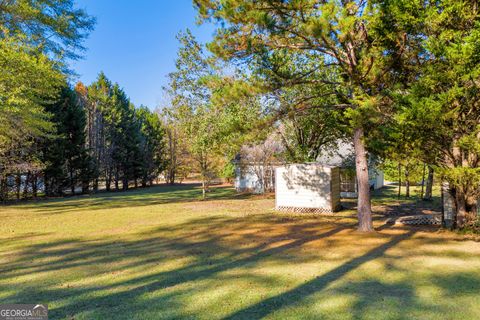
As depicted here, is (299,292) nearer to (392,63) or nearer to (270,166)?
(392,63)

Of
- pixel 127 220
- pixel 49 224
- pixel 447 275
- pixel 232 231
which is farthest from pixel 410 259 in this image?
pixel 49 224

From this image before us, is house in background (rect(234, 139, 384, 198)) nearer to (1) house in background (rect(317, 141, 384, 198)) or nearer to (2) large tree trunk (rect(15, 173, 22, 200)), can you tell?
(1) house in background (rect(317, 141, 384, 198))

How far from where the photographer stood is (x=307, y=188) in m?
16.2

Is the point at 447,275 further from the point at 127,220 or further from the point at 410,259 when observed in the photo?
the point at 127,220

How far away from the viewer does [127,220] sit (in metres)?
14.0

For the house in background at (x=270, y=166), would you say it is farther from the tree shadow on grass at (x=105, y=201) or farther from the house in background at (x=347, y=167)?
the tree shadow on grass at (x=105, y=201)

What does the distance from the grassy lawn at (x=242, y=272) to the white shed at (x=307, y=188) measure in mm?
4018

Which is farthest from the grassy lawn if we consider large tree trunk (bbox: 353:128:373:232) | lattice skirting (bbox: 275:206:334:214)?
→ lattice skirting (bbox: 275:206:334:214)

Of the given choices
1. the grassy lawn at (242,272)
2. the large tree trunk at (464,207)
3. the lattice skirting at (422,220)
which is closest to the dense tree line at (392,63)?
the large tree trunk at (464,207)

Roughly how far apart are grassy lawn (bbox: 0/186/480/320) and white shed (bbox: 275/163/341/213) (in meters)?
4.02

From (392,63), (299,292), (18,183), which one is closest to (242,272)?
(299,292)

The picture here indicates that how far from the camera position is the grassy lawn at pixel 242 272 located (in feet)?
15.3

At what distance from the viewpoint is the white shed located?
15.9 m

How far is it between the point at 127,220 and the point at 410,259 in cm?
1104
